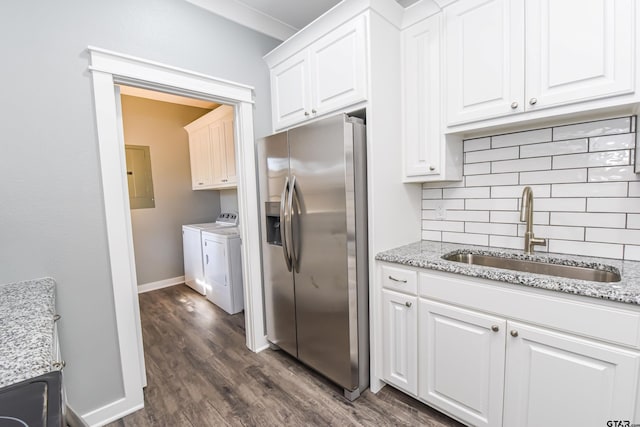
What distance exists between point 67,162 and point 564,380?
8.43ft

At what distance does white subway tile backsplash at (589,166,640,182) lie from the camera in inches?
58.3

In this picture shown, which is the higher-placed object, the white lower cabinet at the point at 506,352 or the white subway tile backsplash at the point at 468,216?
the white subway tile backsplash at the point at 468,216

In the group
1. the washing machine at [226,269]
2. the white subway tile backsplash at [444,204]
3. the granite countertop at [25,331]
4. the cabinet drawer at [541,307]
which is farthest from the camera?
the washing machine at [226,269]

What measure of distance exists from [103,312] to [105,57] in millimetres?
1442

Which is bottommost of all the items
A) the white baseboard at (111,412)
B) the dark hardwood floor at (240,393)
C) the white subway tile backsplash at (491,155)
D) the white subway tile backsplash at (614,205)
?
the dark hardwood floor at (240,393)

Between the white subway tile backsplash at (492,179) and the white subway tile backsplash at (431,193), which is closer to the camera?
the white subway tile backsplash at (492,179)

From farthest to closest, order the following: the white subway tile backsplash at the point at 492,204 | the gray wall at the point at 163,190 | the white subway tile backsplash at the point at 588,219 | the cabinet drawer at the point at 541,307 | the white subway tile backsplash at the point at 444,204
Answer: the gray wall at the point at 163,190 < the white subway tile backsplash at the point at 444,204 < the white subway tile backsplash at the point at 492,204 < the white subway tile backsplash at the point at 588,219 < the cabinet drawer at the point at 541,307

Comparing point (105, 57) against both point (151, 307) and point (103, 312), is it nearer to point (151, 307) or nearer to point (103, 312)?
point (103, 312)

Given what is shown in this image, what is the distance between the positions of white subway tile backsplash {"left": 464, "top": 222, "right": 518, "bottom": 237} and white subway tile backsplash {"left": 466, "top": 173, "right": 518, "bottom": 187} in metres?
0.26

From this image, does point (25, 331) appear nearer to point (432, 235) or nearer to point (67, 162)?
point (67, 162)

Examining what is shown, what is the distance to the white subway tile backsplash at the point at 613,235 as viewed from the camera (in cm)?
149

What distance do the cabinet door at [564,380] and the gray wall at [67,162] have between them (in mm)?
2148

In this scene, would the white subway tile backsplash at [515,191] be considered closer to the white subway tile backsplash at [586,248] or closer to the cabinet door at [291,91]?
the white subway tile backsplash at [586,248]

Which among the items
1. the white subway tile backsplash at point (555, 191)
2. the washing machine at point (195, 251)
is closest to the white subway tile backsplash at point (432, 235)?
the white subway tile backsplash at point (555, 191)
